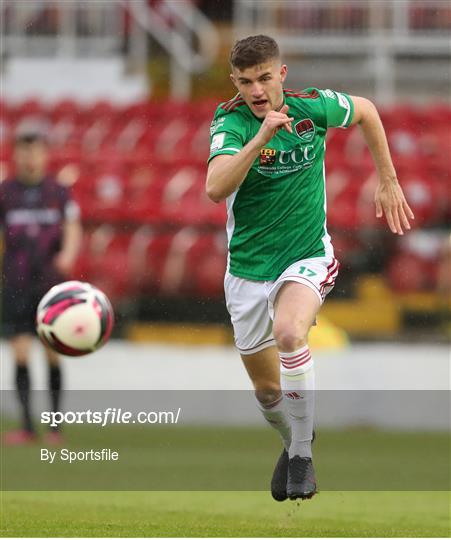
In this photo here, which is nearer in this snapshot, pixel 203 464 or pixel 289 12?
pixel 203 464

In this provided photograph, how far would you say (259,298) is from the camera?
6.68 meters

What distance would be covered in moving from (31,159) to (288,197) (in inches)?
164

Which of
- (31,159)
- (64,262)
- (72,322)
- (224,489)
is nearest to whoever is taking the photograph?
(72,322)

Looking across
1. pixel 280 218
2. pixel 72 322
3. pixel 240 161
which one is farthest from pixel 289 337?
pixel 72 322

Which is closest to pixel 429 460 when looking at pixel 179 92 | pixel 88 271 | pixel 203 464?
pixel 203 464

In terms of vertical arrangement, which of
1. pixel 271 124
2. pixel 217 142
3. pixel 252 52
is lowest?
pixel 217 142

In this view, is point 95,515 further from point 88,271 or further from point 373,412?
point 88,271

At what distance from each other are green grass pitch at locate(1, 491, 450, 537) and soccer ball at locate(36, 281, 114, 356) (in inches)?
34.0

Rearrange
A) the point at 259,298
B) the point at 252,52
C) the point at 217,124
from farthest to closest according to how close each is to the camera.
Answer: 1. the point at 259,298
2. the point at 217,124
3. the point at 252,52

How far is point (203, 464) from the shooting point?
30.5 feet

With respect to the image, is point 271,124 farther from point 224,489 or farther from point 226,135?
point 224,489

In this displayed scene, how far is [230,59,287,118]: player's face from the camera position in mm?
6098

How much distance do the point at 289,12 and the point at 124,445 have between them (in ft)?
27.7

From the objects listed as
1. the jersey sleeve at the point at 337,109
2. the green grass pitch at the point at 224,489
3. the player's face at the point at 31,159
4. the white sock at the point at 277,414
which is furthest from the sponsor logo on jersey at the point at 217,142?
the player's face at the point at 31,159
